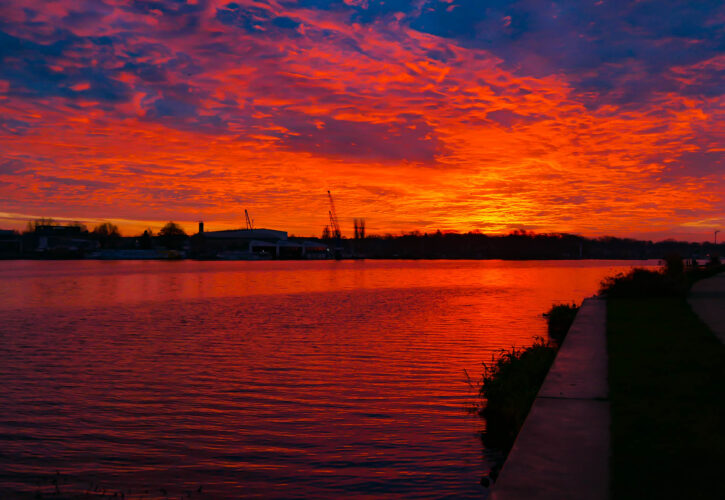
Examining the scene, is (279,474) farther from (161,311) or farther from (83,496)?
(161,311)

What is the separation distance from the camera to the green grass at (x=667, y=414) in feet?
20.6

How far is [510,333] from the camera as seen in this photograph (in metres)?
26.5

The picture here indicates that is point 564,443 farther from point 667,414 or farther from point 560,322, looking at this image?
point 560,322

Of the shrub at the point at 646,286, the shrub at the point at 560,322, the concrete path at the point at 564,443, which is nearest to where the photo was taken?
the concrete path at the point at 564,443

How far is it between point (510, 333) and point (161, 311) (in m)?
22.0

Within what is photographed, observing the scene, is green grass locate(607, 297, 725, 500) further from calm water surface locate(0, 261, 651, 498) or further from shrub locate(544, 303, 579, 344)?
shrub locate(544, 303, 579, 344)

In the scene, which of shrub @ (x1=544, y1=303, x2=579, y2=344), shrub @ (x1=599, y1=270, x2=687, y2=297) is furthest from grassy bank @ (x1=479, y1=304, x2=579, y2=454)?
shrub @ (x1=599, y1=270, x2=687, y2=297)

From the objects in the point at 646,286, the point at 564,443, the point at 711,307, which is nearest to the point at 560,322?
the point at 711,307

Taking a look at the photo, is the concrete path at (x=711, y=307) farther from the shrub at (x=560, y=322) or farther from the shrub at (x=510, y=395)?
the shrub at (x=510, y=395)

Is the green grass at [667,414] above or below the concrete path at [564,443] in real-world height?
above

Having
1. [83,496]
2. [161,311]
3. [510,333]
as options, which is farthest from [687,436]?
[161,311]

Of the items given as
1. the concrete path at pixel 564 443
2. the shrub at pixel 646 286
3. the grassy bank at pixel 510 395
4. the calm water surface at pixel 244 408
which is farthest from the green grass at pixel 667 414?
the shrub at pixel 646 286

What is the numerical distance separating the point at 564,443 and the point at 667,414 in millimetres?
2115

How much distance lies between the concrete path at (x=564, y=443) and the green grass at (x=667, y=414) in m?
0.20
